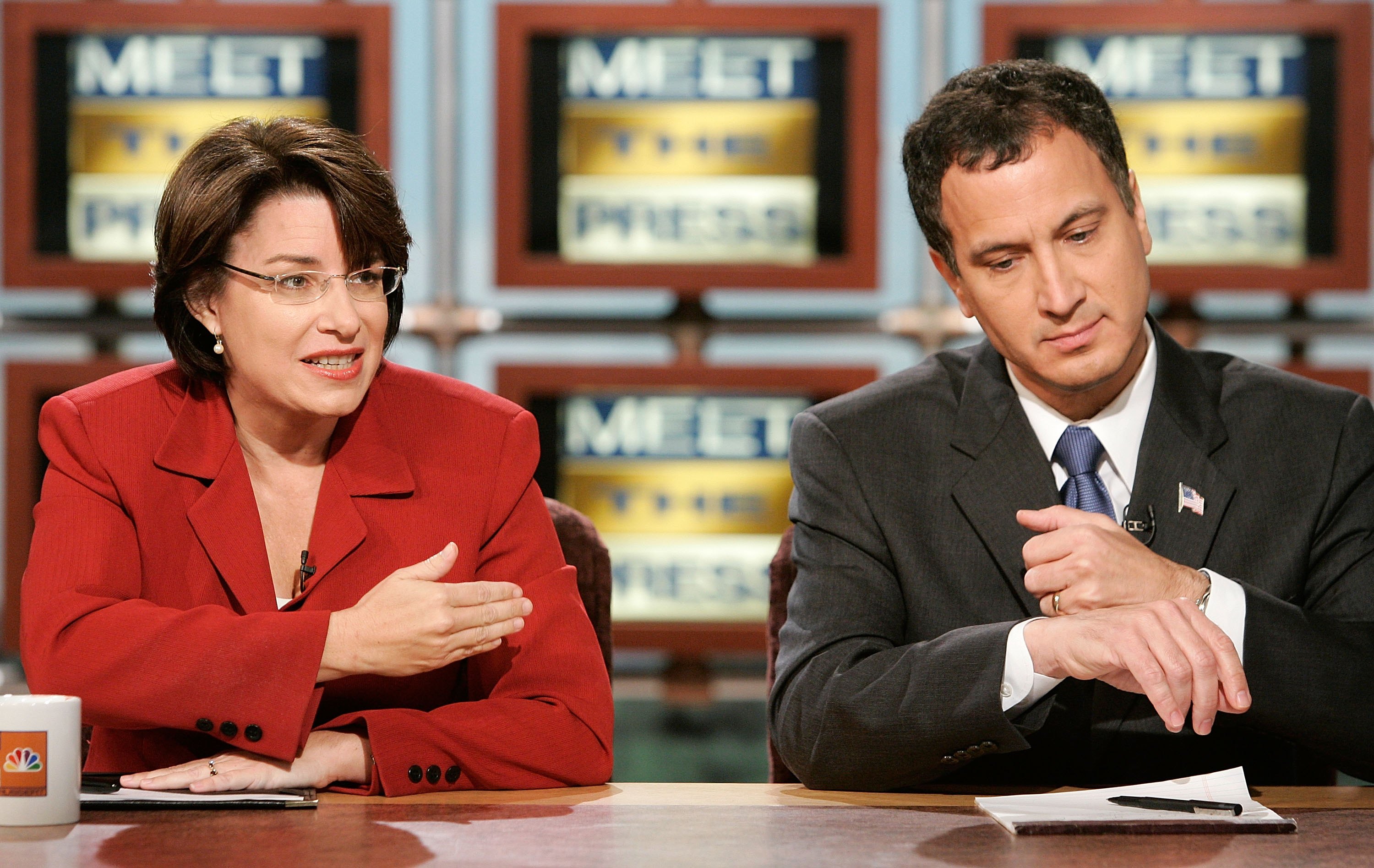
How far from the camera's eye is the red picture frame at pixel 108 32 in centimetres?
392

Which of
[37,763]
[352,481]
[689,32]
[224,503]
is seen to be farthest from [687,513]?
[37,763]

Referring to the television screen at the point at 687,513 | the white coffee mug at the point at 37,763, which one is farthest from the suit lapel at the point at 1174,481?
the television screen at the point at 687,513

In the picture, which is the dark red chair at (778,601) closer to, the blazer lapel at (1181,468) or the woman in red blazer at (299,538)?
the woman in red blazer at (299,538)

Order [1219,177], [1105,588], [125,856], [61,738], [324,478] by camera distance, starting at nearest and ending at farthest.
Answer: [125,856] → [61,738] → [1105,588] → [324,478] → [1219,177]

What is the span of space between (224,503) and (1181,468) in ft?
4.68

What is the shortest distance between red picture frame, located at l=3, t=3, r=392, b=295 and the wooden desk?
2581mm

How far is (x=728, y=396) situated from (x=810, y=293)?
0.37 metres

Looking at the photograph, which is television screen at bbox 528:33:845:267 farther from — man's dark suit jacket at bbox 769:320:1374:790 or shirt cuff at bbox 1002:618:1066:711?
shirt cuff at bbox 1002:618:1066:711

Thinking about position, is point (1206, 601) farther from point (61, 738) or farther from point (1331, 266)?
point (1331, 266)

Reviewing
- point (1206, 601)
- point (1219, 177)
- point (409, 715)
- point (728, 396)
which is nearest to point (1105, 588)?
point (1206, 601)

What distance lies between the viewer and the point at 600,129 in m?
3.97

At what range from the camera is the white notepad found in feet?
5.14

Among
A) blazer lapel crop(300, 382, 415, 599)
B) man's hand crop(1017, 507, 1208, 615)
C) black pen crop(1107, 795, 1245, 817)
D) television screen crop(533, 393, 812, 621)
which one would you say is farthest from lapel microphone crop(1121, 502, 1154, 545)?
television screen crop(533, 393, 812, 621)

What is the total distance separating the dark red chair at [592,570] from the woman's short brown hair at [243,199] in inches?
18.0
